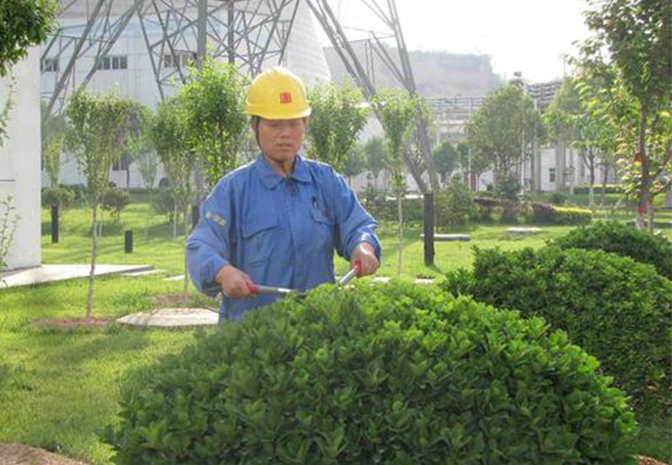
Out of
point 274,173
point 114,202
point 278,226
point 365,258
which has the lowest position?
point 114,202

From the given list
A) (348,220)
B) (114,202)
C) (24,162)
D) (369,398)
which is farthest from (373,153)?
(369,398)

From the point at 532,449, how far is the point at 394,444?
1.16ft

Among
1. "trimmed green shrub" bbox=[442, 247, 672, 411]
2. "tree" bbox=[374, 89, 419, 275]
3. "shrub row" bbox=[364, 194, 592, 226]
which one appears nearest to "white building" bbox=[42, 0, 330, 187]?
"shrub row" bbox=[364, 194, 592, 226]

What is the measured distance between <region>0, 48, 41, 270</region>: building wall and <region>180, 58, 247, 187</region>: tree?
219 inches

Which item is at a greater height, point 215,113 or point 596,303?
point 215,113

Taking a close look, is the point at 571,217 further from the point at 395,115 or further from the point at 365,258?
the point at 365,258

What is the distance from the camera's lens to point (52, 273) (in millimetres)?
16094

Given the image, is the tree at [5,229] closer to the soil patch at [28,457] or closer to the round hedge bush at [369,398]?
the soil patch at [28,457]

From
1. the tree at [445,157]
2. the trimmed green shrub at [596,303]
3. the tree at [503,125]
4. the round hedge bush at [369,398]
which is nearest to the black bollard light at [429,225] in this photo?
the trimmed green shrub at [596,303]

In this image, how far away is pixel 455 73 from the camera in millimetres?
146625

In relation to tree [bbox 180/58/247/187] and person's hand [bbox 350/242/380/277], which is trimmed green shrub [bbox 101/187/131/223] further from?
person's hand [bbox 350/242/380/277]

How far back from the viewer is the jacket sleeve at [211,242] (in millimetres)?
2992

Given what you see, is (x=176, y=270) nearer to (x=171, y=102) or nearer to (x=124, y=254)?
A: (x=171, y=102)

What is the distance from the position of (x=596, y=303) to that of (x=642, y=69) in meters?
5.23
